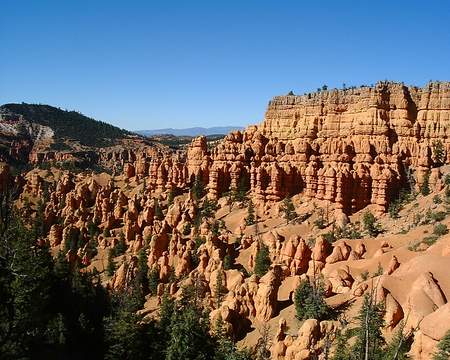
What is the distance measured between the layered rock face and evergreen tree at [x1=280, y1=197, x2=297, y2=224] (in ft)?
9.36

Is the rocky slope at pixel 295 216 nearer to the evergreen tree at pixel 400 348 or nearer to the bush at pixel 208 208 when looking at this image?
the bush at pixel 208 208

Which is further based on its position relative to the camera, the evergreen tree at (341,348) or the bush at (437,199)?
the bush at (437,199)

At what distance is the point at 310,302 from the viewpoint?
123ft

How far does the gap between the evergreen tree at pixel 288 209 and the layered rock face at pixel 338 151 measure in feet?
9.36

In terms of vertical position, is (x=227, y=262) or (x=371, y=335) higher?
(x=371, y=335)

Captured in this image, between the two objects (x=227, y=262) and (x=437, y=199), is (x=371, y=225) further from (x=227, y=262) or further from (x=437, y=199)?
(x=227, y=262)

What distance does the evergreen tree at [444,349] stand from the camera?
25422 mm

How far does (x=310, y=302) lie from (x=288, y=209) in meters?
28.8

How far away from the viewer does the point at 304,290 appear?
3956cm

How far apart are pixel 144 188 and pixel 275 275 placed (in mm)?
46676

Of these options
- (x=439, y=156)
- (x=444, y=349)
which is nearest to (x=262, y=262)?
(x=444, y=349)

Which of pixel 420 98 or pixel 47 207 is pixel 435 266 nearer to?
pixel 420 98

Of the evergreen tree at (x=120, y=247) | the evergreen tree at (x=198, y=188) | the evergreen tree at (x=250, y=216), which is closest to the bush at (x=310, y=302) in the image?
the evergreen tree at (x=250, y=216)

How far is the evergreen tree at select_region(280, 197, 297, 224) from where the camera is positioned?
64438mm
